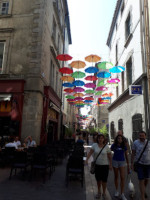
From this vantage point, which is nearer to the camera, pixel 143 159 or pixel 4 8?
pixel 143 159

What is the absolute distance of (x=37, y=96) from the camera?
10688 millimetres

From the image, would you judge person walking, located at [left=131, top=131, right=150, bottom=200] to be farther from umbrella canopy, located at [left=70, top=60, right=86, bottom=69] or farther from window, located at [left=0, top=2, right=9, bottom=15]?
window, located at [left=0, top=2, right=9, bottom=15]

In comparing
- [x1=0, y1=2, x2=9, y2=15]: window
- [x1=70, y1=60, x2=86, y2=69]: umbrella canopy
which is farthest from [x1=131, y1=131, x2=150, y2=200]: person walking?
[x1=0, y1=2, x2=9, y2=15]: window

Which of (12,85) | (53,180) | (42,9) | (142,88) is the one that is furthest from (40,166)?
(42,9)

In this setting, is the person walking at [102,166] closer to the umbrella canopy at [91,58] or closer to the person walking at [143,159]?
the person walking at [143,159]

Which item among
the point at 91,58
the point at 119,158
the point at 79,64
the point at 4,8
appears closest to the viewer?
the point at 119,158

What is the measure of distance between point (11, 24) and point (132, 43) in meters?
9.04

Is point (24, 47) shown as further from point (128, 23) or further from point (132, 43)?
point (128, 23)

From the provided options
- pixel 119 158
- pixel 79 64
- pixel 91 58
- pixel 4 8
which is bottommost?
pixel 119 158

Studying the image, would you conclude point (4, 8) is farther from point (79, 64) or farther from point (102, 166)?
point (102, 166)

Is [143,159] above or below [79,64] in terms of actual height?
below

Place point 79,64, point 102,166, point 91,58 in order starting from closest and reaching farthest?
1. point 102,166
2. point 91,58
3. point 79,64

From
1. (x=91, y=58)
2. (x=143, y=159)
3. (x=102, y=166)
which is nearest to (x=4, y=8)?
(x=91, y=58)

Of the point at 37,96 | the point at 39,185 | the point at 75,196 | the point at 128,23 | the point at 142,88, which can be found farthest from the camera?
the point at 128,23
